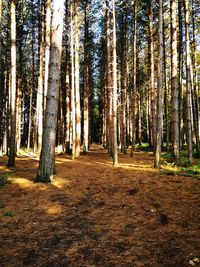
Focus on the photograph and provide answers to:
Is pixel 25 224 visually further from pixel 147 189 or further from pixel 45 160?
pixel 147 189

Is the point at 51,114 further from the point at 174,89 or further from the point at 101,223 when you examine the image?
the point at 174,89

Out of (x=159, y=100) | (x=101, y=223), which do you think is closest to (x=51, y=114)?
(x=101, y=223)

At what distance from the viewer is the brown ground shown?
11.7ft

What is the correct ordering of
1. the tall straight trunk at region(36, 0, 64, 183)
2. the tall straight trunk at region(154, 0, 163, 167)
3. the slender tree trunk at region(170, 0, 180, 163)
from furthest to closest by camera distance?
the slender tree trunk at region(170, 0, 180, 163) → the tall straight trunk at region(154, 0, 163, 167) → the tall straight trunk at region(36, 0, 64, 183)

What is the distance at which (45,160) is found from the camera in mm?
7727

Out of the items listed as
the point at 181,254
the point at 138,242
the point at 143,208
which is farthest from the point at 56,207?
the point at 181,254

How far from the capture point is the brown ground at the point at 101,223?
3.58 meters

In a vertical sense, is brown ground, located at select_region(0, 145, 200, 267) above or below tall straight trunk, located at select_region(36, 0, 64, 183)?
below

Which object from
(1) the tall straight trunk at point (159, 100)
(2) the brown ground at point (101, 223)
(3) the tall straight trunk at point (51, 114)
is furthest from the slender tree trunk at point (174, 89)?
(3) the tall straight trunk at point (51, 114)

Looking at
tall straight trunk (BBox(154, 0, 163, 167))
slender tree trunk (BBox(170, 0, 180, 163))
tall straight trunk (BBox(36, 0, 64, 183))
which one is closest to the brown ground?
tall straight trunk (BBox(36, 0, 64, 183))

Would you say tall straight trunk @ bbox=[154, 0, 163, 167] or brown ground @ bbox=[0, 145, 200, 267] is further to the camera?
tall straight trunk @ bbox=[154, 0, 163, 167]

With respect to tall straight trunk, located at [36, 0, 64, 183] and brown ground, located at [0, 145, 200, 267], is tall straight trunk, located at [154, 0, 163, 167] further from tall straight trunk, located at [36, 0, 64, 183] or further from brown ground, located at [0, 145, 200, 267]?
tall straight trunk, located at [36, 0, 64, 183]

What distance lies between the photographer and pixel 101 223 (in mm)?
4852

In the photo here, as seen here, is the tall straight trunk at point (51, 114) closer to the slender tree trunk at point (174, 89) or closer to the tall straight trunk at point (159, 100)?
the tall straight trunk at point (159, 100)
